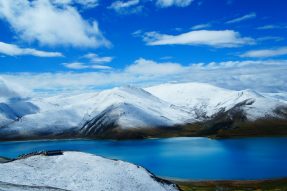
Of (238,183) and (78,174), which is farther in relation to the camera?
(238,183)

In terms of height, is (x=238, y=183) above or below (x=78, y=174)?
below

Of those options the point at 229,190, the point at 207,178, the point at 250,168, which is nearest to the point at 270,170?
the point at 250,168

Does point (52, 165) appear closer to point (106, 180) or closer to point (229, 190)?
point (106, 180)

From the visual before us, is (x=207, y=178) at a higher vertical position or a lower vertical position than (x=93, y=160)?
lower

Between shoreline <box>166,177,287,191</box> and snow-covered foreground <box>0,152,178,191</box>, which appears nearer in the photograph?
snow-covered foreground <box>0,152,178,191</box>

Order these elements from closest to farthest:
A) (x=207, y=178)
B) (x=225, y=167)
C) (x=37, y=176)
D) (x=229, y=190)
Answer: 1. (x=37, y=176)
2. (x=229, y=190)
3. (x=207, y=178)
4. (x=225, y=167)

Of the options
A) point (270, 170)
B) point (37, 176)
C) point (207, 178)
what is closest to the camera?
point (37, 176)

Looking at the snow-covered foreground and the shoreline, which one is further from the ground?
the snow-covered foreground

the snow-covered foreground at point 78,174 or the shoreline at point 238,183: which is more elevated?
the snow-covered foreground at point 78,174
